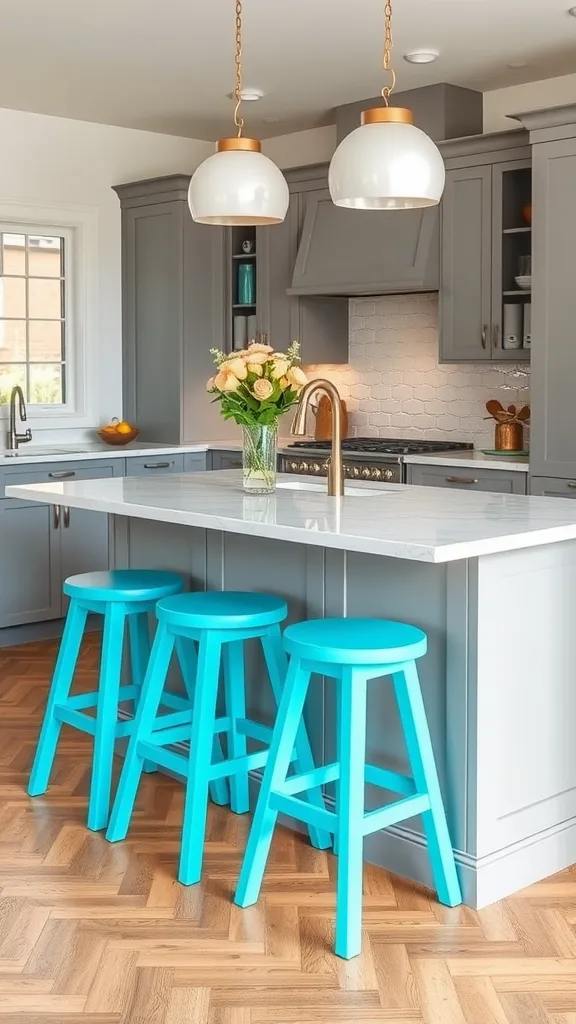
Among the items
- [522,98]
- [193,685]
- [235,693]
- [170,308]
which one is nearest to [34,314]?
[170,308]

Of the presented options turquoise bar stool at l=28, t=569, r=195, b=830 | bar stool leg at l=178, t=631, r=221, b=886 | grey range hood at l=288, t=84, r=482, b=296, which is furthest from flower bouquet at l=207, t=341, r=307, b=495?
grey range hood at l=288, t=84, r=482, b=296

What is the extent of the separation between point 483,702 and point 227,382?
139 cm

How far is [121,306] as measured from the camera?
277 inches

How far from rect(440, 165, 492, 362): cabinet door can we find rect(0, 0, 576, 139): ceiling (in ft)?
1.82

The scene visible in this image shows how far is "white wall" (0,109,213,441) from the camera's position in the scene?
6.44 meters

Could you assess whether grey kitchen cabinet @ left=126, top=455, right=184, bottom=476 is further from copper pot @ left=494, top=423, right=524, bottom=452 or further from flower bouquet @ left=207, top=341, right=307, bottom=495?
flower bouquet @ left=207, top=341, right=307, bottom=495

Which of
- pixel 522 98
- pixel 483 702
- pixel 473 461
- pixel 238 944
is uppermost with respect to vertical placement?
pixel 522 98

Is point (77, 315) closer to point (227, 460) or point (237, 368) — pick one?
point (227, 460)

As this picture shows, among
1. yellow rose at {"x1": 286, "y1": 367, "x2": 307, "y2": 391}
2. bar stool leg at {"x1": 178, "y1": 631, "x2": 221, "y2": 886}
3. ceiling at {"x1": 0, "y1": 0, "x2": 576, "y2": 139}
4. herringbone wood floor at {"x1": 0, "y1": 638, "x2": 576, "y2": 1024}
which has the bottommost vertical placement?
herringbone wood floor at {"x1": 0, "y1": 638, "x2": 576, "y2": 1024}

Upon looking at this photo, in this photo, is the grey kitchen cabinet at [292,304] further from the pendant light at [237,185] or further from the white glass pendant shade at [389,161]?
the white glass pendant shade at [389,161]

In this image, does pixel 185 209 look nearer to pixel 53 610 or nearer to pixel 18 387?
pixel 18 387

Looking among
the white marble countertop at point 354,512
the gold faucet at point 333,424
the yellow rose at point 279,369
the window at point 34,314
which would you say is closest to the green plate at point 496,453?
the white marble countertop at point 354,512

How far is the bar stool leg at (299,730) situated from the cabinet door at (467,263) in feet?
8.99

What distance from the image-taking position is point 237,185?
3.43 m
